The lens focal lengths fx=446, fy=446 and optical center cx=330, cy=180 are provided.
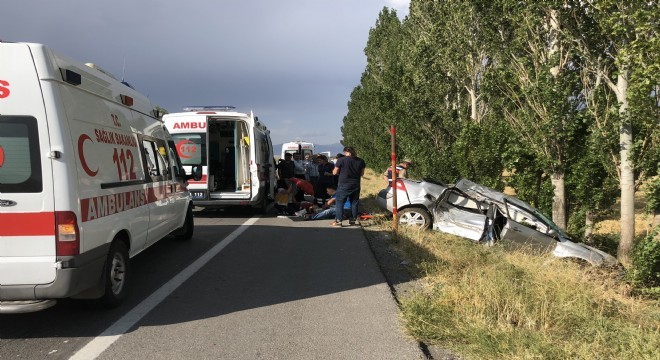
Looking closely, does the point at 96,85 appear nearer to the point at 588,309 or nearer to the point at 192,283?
the point at 192,283

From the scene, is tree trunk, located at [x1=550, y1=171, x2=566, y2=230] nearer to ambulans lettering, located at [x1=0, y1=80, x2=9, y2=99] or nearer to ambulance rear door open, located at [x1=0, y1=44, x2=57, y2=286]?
ambulance rear door open, located at [x1=0, y1=44, x2=57, y2=286]

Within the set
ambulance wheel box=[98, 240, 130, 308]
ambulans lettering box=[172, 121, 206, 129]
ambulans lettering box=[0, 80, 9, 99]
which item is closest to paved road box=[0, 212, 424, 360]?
ambulance wheel box=[98, 240, 130, 308]

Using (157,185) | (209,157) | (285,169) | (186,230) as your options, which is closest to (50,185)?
(157,185)

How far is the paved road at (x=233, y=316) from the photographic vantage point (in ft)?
12.1

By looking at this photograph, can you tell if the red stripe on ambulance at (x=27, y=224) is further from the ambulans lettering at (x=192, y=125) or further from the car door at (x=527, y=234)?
the car door at (x=527, y=234)

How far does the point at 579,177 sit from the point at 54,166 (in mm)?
11984

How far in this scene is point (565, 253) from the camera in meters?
8.95

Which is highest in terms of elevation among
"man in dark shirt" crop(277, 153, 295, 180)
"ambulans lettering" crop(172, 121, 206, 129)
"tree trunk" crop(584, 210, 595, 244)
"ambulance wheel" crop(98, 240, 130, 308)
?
"ambulans lettering" crop(172, 121, 206, 129)

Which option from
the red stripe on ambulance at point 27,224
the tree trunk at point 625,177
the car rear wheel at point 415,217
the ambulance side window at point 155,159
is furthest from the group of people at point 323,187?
the red stripe on ambulance at point 27,224

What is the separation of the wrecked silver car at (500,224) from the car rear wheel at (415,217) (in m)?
0.19

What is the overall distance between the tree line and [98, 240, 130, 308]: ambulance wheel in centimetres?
858

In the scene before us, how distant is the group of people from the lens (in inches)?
397

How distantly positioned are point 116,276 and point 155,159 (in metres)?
1.95

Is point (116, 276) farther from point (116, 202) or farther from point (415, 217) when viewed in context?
point (415, 217)
